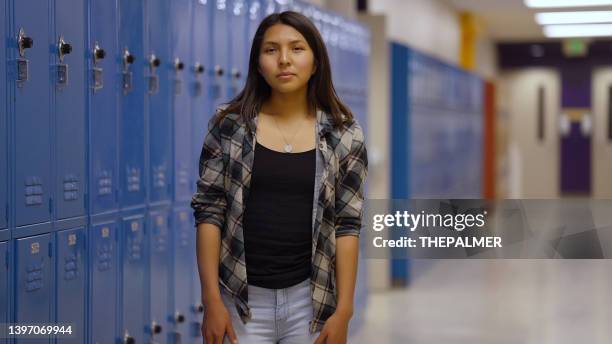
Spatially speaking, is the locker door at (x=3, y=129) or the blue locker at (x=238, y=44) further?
the blue locker at (x=238, y=44)

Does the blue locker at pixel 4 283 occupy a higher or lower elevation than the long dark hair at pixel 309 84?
lower

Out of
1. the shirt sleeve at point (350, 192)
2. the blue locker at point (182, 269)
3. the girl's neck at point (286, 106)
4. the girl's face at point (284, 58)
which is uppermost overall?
the girl's face at point (284, 58)

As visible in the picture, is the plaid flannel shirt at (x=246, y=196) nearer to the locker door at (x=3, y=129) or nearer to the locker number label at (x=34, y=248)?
the locker door at (x=3, y=129)

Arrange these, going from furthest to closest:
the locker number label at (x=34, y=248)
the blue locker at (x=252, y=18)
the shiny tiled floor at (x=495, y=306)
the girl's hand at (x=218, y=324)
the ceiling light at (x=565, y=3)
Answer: the ceiling light at (x=565, y=3) < the shiny tiled floor at (x=495, y=306) < the blue locker at (x=252, y=18) < the locker number label at (x=34, y=248) < the girl's hand at (x=218, y=324)

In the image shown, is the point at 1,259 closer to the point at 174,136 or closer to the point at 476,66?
the point at 174,136

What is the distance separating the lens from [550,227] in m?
4.55

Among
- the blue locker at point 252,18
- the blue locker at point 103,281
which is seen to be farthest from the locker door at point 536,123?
the blue locker at point 103,281

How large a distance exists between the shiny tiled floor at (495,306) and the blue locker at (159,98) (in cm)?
277

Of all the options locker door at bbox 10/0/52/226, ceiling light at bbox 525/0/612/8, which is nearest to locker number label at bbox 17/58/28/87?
locker door at bbox 10/0/52/226

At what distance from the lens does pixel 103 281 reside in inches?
157

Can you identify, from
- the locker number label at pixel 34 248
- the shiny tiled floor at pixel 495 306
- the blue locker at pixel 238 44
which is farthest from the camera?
the shiny tiled floor at pixel 495 306

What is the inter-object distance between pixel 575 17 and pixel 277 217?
14.6 metres

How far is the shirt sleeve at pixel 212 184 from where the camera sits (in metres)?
2.40

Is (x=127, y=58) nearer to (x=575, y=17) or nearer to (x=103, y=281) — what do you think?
(x=103, y=281)
